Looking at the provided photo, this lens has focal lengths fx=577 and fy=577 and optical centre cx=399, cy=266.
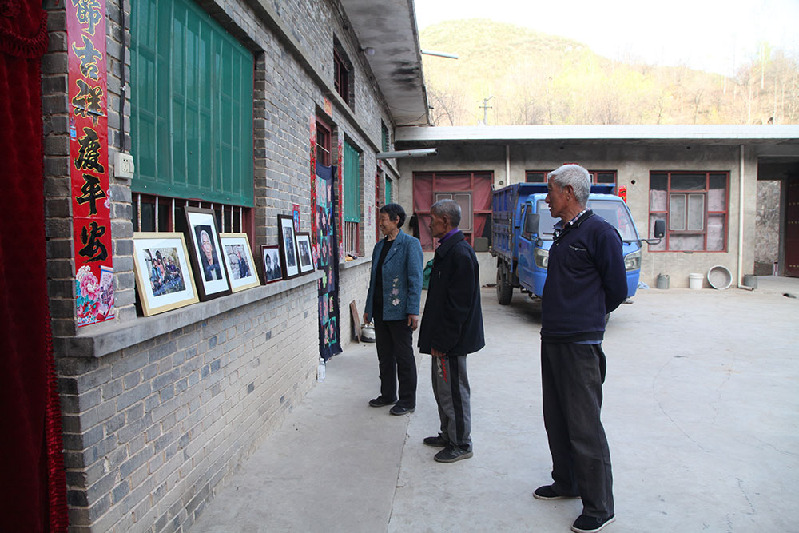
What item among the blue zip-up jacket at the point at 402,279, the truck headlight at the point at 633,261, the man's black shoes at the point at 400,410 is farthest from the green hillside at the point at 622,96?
the man's black shoes at the point at 400,410

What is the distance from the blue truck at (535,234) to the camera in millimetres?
10273

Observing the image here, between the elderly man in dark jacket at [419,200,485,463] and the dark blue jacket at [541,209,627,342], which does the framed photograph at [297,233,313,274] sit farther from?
the dark blue jacket at [541,209,627,342]

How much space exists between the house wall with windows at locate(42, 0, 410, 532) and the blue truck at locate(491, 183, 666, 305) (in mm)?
4910

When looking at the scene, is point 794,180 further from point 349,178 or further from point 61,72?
point 61,72

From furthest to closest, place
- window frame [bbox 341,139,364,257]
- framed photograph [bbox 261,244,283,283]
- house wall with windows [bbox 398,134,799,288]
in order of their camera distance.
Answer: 1. house wall with windows [bbox 398,134,799,288]
2. window frame [bbox 341,139,364,257]
3. framed photograph [bbox 261,244,283,283]

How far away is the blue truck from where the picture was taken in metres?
10.3

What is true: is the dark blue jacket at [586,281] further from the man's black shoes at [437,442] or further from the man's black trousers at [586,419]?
the man's black shoes at [437,442]

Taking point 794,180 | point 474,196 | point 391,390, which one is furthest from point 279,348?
point 794,180

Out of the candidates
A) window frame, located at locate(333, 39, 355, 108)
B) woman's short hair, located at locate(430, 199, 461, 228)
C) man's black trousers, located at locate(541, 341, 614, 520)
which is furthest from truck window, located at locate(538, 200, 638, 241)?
man's black trousers, located at locate(541, 341, 614, 520)

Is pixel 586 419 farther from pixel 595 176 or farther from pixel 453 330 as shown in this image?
pixel 595 176

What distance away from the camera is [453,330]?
13.7 ft

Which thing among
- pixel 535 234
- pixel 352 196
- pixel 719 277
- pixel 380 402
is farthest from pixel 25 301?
pixel 719 277

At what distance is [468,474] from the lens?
409 cm

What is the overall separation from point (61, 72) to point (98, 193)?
1.66ft
